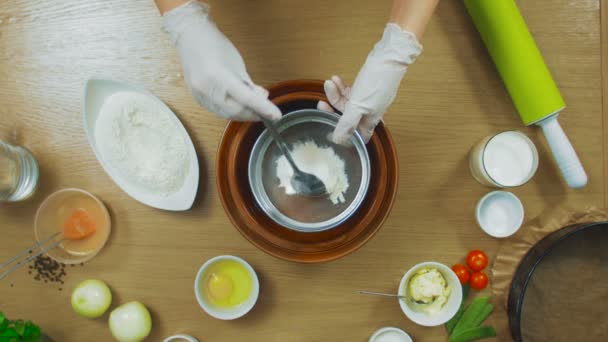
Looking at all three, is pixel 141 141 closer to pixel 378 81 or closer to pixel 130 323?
pixel 130 323

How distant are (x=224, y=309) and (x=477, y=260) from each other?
0.66 m

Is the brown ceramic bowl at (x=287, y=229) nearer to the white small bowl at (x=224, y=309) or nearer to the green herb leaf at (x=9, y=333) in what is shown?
the white small bowl at (x=224, y=309)

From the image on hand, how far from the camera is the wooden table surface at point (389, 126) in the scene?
1.08m

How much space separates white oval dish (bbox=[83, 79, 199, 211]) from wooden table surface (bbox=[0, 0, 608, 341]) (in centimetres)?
4

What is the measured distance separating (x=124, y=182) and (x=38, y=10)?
0.53 metres

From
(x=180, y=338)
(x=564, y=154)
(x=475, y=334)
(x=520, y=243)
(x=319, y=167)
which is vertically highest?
(x=564, y=154)

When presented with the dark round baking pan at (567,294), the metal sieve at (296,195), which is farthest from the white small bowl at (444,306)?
the metal sieve at (296,195)

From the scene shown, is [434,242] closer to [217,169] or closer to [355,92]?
[355,92]

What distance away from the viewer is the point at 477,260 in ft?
3.44

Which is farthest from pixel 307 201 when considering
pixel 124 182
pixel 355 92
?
pixel 124 182

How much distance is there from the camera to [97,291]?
41.7 inches

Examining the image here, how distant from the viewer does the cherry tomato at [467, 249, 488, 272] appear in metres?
1.05

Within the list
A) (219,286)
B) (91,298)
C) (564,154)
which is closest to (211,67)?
(219,286)

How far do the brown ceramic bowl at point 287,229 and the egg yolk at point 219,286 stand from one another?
0.20m
